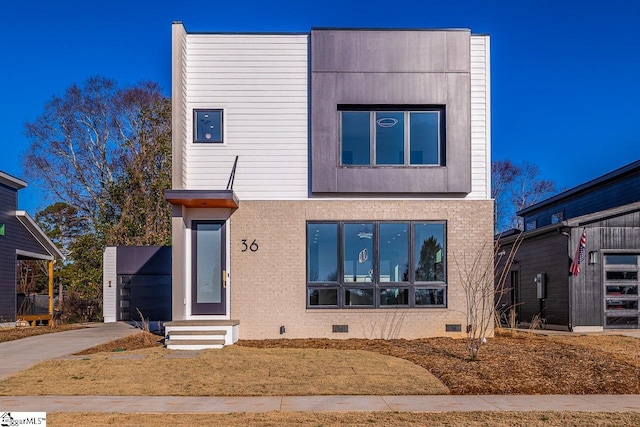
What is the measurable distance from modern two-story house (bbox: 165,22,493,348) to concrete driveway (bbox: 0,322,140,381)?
287cm

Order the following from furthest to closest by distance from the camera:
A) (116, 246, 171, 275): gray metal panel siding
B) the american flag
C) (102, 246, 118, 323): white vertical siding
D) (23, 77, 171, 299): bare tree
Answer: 1. (23, 77, 171, 299): bare tree
2. (116, 246, 171, 275): gray metal panel siding
3. (102, 246, 118, 323): white vertical siding
4. the american flag

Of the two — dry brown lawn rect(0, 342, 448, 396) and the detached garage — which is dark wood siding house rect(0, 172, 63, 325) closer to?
the detached garage

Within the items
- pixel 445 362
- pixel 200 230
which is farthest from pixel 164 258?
pixel 445 362

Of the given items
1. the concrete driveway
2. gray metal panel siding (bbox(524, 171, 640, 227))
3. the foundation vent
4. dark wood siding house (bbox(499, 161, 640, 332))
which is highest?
gray metal panel siding (bbox(524, 171, 640, 227))

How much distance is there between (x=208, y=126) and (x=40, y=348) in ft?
19.8

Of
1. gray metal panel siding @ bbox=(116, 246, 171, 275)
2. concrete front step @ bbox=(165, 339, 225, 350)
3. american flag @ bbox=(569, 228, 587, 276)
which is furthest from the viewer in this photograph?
gray metal panel siding @ bbox=(116, 246, 171, 275)

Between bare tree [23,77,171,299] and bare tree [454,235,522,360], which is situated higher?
bare tree [23,77,171,299]

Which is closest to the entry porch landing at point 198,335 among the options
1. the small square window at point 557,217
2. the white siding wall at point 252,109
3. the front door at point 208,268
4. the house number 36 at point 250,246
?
the front door at point 208,268

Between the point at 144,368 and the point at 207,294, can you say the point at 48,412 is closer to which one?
the point at 144,368

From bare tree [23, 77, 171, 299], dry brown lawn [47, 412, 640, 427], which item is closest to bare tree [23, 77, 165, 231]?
bare tree [23, 77, 171, 299]

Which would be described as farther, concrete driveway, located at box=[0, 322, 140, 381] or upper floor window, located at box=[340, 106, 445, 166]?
upper floor window, located at box=[340, 106, 445, 166]

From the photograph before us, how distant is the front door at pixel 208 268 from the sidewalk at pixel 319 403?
523cm

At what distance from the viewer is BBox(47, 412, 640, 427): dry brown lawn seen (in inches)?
255

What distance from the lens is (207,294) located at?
13234mm
